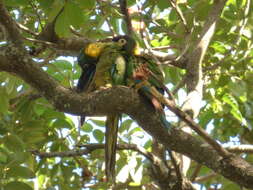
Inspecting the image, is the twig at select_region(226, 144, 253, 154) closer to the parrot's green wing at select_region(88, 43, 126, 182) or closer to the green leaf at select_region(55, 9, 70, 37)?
the parrot's green wing at select_region(88, 43, 126, 182)

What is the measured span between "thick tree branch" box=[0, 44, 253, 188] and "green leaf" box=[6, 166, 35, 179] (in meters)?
0.40

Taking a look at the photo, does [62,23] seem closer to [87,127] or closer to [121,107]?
[121,107]

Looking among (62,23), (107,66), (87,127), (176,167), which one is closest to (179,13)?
(107,66)

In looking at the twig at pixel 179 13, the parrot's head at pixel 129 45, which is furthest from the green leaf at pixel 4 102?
the twig at pixel 179 13

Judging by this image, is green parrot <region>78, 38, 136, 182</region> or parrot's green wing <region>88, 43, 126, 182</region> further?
green parrot <region>78, 38, 136, 182</region>

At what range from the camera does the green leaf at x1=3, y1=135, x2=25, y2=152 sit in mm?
2531

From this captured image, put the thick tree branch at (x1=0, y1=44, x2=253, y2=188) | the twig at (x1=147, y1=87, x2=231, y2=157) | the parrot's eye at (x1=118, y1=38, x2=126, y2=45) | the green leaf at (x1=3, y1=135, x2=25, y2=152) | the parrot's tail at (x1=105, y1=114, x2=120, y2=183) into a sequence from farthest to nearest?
the parrot's eye at (x1=118, y1=38, x2=126, y2=45) < the parrot's tail at (x1=105, y1=114, x2=120, y2=183) < the green leaf at (x1=3, y1=135, x2=25, y2=152) < the thick tree branch at (x1=0, y1=44, x2=253, y2=188) < the twig at (x1=147, y1=87, x2=231, y2=157)

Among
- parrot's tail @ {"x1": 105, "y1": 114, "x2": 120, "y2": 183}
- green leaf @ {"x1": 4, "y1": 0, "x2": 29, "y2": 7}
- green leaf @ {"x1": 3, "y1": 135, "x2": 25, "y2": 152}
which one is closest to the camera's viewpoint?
green leaf @ {"x1": 3, "y1": 135, "x2": 25, "y2": 152}

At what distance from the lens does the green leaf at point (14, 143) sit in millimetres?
2531

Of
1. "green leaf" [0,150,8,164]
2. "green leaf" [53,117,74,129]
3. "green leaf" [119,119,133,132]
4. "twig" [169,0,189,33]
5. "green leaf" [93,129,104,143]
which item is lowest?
"green leaf" [93,129,104,143]

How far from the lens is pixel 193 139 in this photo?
7.86 ft

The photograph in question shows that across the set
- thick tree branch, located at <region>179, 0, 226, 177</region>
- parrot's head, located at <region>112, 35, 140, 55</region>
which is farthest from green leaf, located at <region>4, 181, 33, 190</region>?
parrot's head, located at <region>112, 35, 140, 55</region>

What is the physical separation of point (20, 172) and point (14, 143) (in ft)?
0.68

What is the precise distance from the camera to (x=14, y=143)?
8.40ft
